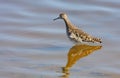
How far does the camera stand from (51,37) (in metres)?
9.14

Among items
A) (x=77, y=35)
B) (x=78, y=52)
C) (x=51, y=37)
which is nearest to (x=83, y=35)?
(x=77, y=35)

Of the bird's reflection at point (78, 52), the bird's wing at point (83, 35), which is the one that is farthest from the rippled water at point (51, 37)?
the bird's wing at point (83, 35)

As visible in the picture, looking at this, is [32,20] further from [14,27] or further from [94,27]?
[94,27]

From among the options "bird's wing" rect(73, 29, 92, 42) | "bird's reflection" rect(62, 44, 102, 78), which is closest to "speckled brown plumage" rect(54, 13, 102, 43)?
"bird's wing" rect(73, 29, 92, 42)

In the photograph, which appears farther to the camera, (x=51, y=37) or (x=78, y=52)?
(x=51, y=37)

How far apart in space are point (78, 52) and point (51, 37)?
711 mm

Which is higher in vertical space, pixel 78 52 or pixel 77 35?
pixel 77 35

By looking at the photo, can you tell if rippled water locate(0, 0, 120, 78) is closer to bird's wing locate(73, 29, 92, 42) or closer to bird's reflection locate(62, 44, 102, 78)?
bird's reflection locate(62, 44, 102, 78)

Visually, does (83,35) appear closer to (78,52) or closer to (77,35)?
(77,35)

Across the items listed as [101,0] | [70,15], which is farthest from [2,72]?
[101,0]

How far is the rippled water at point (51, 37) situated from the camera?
7668 mm

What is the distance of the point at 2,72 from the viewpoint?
296 inches

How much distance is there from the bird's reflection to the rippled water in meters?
0.08

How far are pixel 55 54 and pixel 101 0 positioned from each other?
340 cm
